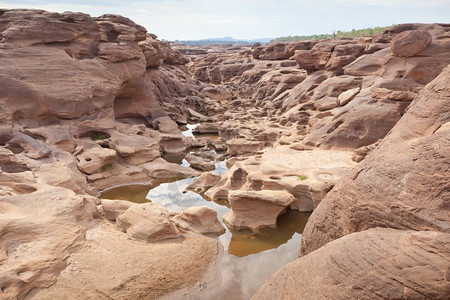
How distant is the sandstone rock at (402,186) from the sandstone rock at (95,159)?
361 inches

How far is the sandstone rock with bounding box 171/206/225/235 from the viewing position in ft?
30.5

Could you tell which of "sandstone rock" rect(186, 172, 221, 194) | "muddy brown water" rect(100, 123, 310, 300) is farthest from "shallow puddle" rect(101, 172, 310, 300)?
"sandstone rock" rect(186, 172, 221, 194)

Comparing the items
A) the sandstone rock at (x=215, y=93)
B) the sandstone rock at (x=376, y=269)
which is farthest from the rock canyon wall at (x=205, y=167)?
the sandstone rock at (x=215, y=93)

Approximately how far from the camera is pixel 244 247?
29.3ft

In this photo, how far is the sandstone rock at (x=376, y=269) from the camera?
377cm

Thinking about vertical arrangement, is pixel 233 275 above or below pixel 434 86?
below

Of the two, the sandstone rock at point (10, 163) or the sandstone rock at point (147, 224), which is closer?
the sandstone rock at point (147, 224)

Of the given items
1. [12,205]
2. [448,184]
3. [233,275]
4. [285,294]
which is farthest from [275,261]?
[12,205]

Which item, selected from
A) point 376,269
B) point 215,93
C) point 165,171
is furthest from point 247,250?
point 215,93

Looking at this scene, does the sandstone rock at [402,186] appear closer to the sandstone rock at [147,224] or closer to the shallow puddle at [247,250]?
the shallow puddle at [247,250]

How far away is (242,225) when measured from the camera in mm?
9742

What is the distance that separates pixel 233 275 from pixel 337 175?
513 cm

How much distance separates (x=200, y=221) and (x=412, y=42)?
13475 mm

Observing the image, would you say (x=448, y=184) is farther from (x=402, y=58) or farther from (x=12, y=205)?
(x=402, y=58)
